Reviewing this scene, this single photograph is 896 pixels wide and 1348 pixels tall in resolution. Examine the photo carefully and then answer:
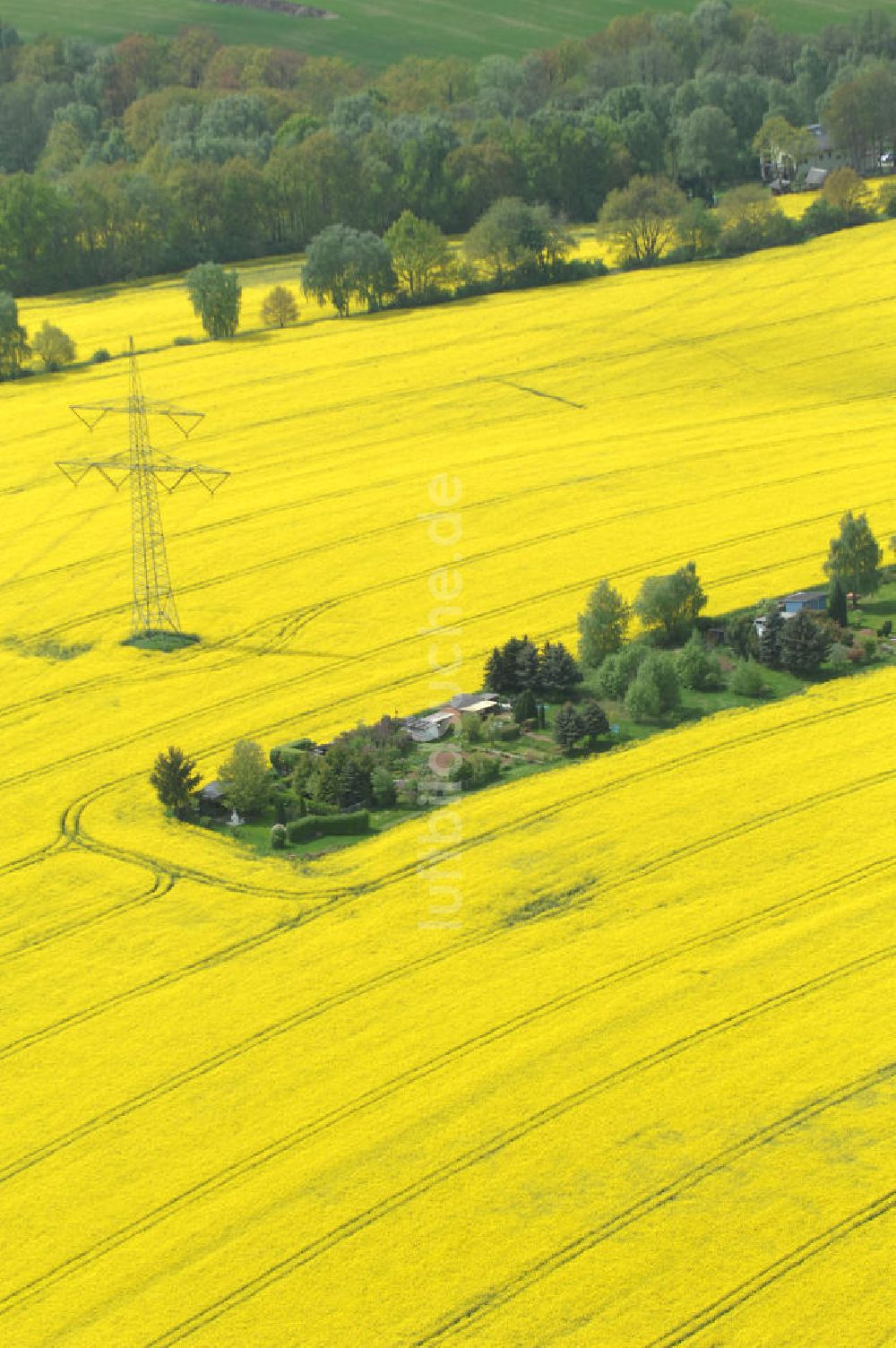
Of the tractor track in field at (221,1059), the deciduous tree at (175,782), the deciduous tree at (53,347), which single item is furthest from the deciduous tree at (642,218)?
the tractor track in field at (221,1059)

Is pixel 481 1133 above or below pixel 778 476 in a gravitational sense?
below

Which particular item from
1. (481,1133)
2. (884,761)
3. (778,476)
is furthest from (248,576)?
(481,1133)

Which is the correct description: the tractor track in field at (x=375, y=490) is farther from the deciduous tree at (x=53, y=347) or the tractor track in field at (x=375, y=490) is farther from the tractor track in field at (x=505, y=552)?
the deciduous tree at (x=53, y=347)

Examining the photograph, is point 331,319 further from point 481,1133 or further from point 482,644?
point 481,1133

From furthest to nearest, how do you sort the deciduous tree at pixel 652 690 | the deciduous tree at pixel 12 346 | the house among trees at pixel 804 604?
the deciduous tree at pixel 12 346 → the house among trees at pixel 804 604 → the deciduous tree at pixel 652 690

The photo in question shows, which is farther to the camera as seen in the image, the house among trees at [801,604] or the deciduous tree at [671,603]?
the house among trees at [801,604]

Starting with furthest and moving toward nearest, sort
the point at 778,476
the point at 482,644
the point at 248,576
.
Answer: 1. the point at 778,476
2. the point at 248,576
3. the point at 482,644
